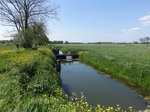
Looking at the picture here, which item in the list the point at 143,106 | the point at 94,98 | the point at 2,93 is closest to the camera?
the point at 2,93

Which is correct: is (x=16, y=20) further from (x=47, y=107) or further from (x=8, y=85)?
(x=47, y=107)

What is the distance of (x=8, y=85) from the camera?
12.9 ft

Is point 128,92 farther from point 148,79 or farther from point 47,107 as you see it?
point 47,107

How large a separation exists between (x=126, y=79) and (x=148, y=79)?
1864 mm

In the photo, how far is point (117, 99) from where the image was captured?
6.90 m

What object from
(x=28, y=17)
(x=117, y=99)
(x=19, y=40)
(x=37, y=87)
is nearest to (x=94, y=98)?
(x=117, y=99)

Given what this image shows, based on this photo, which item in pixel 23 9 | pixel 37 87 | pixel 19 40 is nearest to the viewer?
pixel 37 87

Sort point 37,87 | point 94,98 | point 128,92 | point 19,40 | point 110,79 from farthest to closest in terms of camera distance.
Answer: point 19,40
point 110,79
point 128,92
point 94,98
point 37,87

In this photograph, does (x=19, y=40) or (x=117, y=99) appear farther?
(x=19, y=40)

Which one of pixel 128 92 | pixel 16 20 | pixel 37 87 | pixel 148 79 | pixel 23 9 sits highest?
pixel 23 9

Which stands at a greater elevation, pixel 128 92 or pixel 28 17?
pixel 28 17

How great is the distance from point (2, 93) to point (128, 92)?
7410mm

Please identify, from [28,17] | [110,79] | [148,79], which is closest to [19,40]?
[28,17]

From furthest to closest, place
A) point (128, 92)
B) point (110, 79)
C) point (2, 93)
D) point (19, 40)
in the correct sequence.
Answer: point (19, 40) → point (110, 79) → point (128, 92) → point (2, 93)
